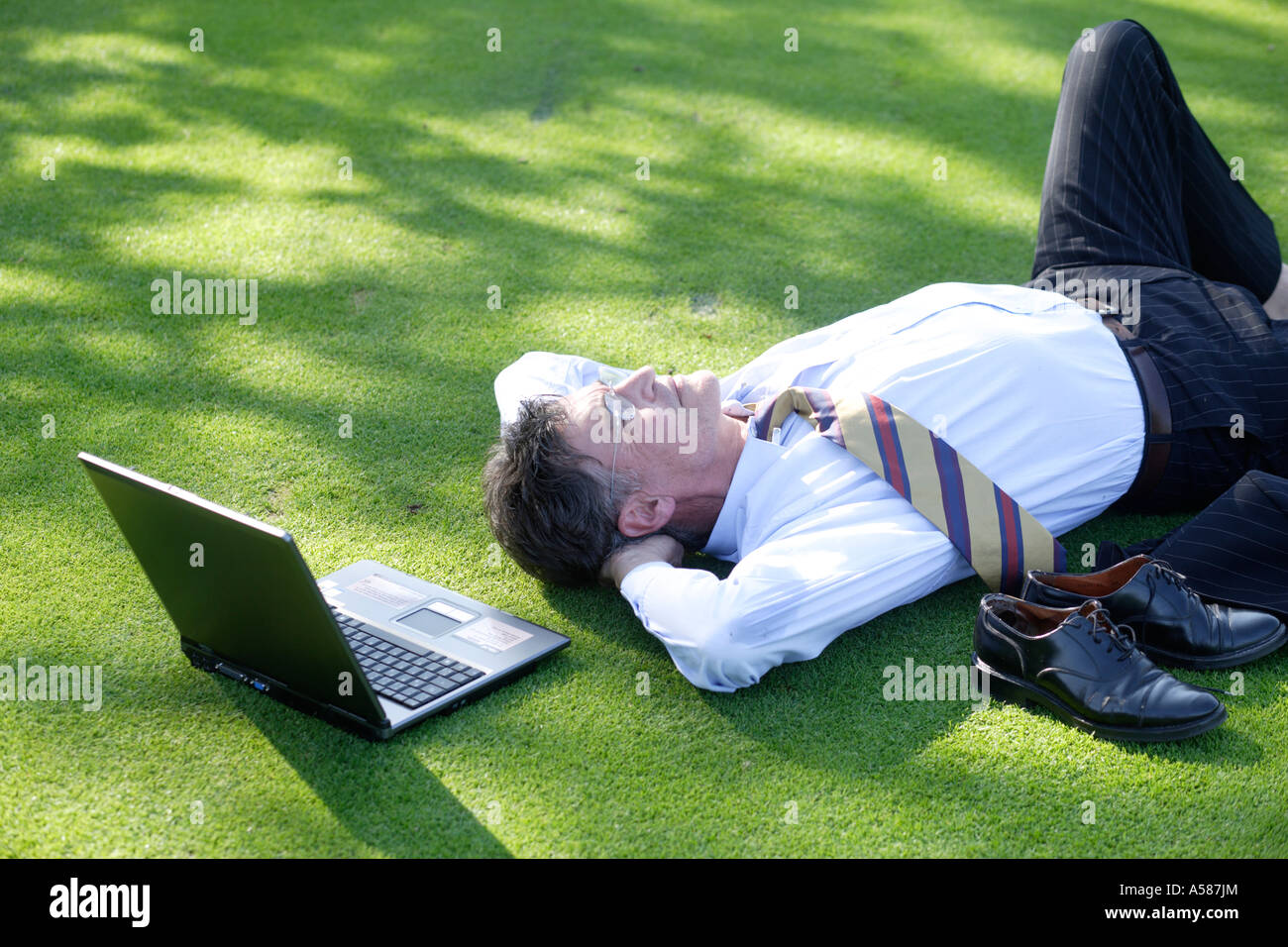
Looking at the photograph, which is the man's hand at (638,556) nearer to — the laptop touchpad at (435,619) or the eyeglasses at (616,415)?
the eyeglasses at (616,415)

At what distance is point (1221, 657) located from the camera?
7.85 feet

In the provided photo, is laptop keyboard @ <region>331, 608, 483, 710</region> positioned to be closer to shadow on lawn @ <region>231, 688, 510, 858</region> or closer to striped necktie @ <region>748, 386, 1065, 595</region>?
shadow on lawn @ <region>231, 688, 510, 858</region>

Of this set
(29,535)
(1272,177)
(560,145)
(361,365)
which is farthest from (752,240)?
(29,535)

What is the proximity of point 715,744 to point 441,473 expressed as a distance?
1.24 metres

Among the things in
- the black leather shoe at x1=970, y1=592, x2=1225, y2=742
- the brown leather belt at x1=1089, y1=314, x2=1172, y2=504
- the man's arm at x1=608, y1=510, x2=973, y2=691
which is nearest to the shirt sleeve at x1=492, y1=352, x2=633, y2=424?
the man's arm at x1=608, y1=510, x2=973, y2=691

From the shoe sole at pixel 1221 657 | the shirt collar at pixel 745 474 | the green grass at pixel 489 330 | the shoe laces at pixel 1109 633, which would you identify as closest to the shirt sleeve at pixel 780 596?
the green grass at pixel 489 330

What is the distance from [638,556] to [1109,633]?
102cm

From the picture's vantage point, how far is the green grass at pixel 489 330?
211 cm

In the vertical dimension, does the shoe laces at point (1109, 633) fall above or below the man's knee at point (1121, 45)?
below

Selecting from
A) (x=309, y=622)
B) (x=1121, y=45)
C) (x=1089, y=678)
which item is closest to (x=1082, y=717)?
(x=1089, y=678)

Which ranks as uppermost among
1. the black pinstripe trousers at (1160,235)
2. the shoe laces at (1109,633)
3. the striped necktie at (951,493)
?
the black pinstripe trousers at (1160,235)

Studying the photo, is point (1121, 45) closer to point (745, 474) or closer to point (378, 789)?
point (745, 474)

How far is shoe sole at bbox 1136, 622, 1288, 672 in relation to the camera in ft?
7.85
